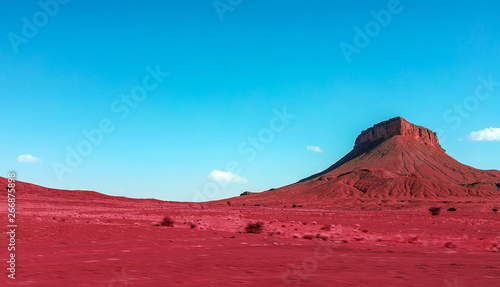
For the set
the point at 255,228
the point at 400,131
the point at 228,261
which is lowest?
the point at 228,261

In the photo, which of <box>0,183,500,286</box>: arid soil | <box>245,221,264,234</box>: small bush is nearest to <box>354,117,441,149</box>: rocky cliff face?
<box>0,183,500,286</box>: arid soil

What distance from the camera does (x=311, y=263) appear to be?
11188 mm

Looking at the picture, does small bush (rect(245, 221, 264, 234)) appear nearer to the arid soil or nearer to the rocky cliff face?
the arid soil

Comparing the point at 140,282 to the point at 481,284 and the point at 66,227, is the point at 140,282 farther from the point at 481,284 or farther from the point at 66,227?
the point at 66,227

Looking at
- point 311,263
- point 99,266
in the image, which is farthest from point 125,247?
point 311,263

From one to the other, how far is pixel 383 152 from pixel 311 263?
438 ft

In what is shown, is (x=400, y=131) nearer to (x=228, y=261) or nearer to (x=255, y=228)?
(x=255, y=228)

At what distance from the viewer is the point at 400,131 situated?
470ft

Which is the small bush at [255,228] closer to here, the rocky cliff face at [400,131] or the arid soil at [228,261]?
the arid soil at [228,261]

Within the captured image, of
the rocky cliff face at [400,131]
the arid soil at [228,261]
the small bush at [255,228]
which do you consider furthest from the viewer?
the rocky cliff face at [400,131]

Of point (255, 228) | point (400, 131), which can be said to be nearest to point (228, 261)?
point (255, 228)

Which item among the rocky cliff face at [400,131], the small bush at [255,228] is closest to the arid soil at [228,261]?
the small bush at [255,228]

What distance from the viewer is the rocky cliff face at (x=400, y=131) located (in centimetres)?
14438

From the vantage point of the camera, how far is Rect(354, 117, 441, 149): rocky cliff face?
474 feet
